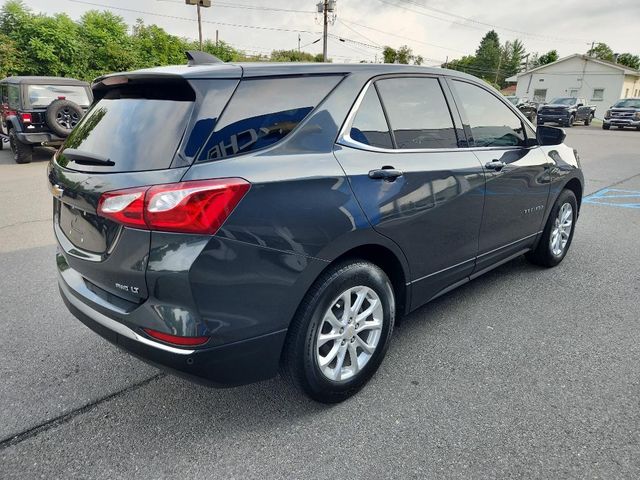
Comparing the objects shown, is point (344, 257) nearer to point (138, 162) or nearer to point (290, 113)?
point (290, 113)

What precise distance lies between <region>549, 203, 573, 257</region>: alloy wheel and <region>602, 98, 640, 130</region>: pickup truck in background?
26831 mm

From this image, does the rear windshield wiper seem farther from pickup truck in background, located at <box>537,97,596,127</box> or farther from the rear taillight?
pickup truck in background, located at <box>537,97,596,127</box>

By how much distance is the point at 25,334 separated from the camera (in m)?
3.15

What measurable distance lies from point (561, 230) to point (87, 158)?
162 inches

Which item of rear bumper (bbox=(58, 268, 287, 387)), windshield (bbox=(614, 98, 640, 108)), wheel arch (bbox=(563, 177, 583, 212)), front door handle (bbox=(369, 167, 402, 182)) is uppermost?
windshield (bbox=(614, 98, 640, 108))

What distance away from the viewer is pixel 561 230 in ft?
14.5

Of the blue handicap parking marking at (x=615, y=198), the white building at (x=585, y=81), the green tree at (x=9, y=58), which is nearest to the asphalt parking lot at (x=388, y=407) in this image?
the blue handicap parking marking at (x=615, y=198)

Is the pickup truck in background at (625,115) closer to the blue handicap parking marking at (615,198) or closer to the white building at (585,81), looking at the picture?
the white building at (585,81)

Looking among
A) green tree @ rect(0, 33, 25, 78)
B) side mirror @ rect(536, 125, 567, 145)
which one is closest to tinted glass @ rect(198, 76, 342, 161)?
side mirror @ rect(536, 125, 567, 145)

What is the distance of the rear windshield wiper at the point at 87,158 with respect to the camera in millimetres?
2056

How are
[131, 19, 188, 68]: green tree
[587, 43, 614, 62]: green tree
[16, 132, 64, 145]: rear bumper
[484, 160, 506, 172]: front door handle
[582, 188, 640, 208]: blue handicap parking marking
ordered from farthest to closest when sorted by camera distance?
[587, 43, 614, 62]: green tree < [131, 19, 188, 68]: green tree < [16, 132, 64, 145]: rear bumper < [582, 188, 640, 208]: blue handicap parking marking < [484, 160, 506, 172]: front door handle

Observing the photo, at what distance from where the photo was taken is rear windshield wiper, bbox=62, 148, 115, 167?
2.06 metres

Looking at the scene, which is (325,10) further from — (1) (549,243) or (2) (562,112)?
(1) (549,243)

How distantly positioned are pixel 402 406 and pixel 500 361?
0.82 m
